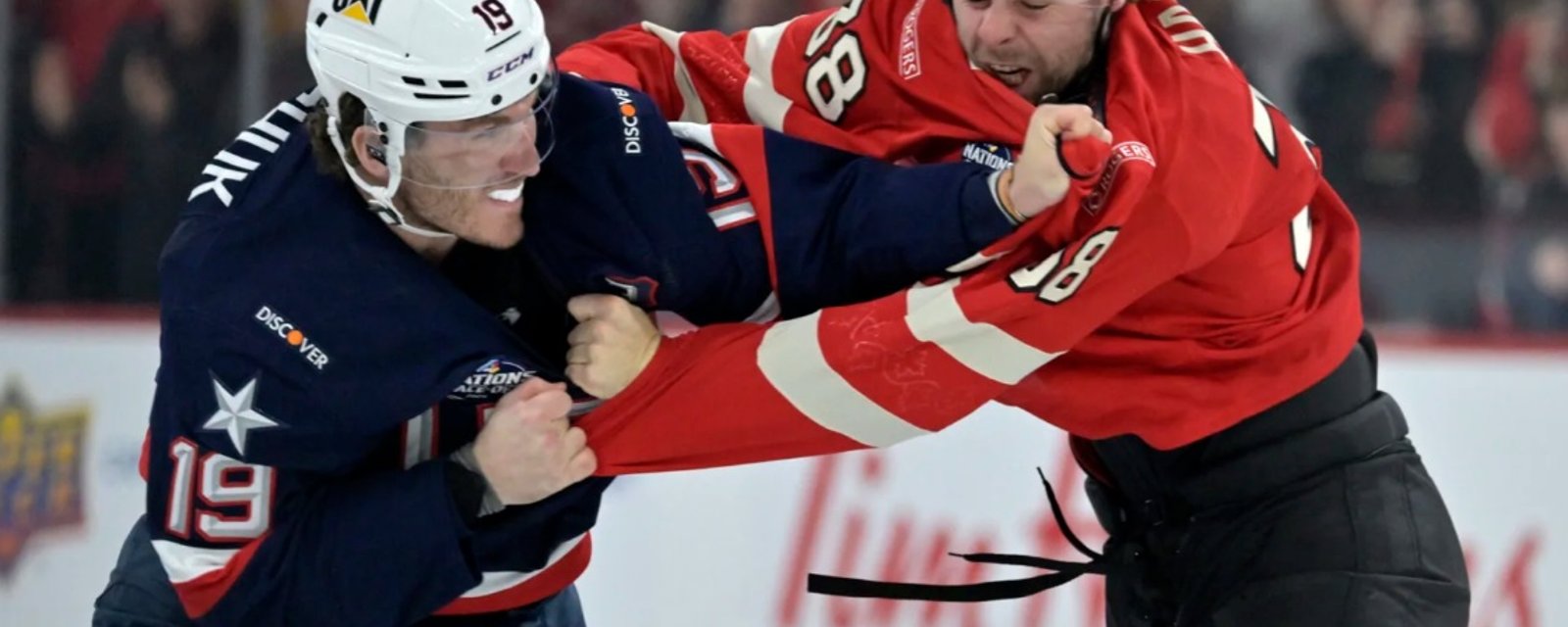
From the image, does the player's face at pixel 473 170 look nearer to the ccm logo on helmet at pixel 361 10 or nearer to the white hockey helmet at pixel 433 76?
the white hockey helmet at pixel 433 76

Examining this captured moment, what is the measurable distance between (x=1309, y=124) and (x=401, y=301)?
109 inches

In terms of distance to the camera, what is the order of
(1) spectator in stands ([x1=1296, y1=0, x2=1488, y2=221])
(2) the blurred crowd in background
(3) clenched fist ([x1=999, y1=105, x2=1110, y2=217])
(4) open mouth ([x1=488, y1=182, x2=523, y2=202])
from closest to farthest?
(3) clenched fist ([x1=999, y1=105, x2=1110, y2=217]), (4) open mouth ([x1=488, y1=182, x2=523, y2=202]), (2) the blurred crowd in background, (1) spectator in stands ([x1=1296, y1=0, x2=1488, y2=221])

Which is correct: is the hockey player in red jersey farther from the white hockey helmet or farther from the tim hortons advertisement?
the tim hortons advertisement

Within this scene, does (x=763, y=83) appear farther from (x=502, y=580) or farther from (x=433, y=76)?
(x=502, y=580)

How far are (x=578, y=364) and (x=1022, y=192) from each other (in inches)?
22.0

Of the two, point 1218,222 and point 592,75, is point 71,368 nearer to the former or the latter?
point 592,75

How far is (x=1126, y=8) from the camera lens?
235cm

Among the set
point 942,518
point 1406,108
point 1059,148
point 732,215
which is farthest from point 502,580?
point 1406,108

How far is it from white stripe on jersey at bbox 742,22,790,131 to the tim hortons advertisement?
4.41ft

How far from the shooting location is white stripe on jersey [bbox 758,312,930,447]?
223cm

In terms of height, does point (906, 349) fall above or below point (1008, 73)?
below

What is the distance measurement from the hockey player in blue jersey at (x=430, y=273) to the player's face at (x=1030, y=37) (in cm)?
19

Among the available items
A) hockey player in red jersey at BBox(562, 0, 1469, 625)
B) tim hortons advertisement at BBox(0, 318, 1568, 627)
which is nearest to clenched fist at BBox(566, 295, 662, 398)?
hockey player in red jersey at BBox(562, 0, 1469, 625)

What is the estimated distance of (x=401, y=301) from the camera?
2.20m
